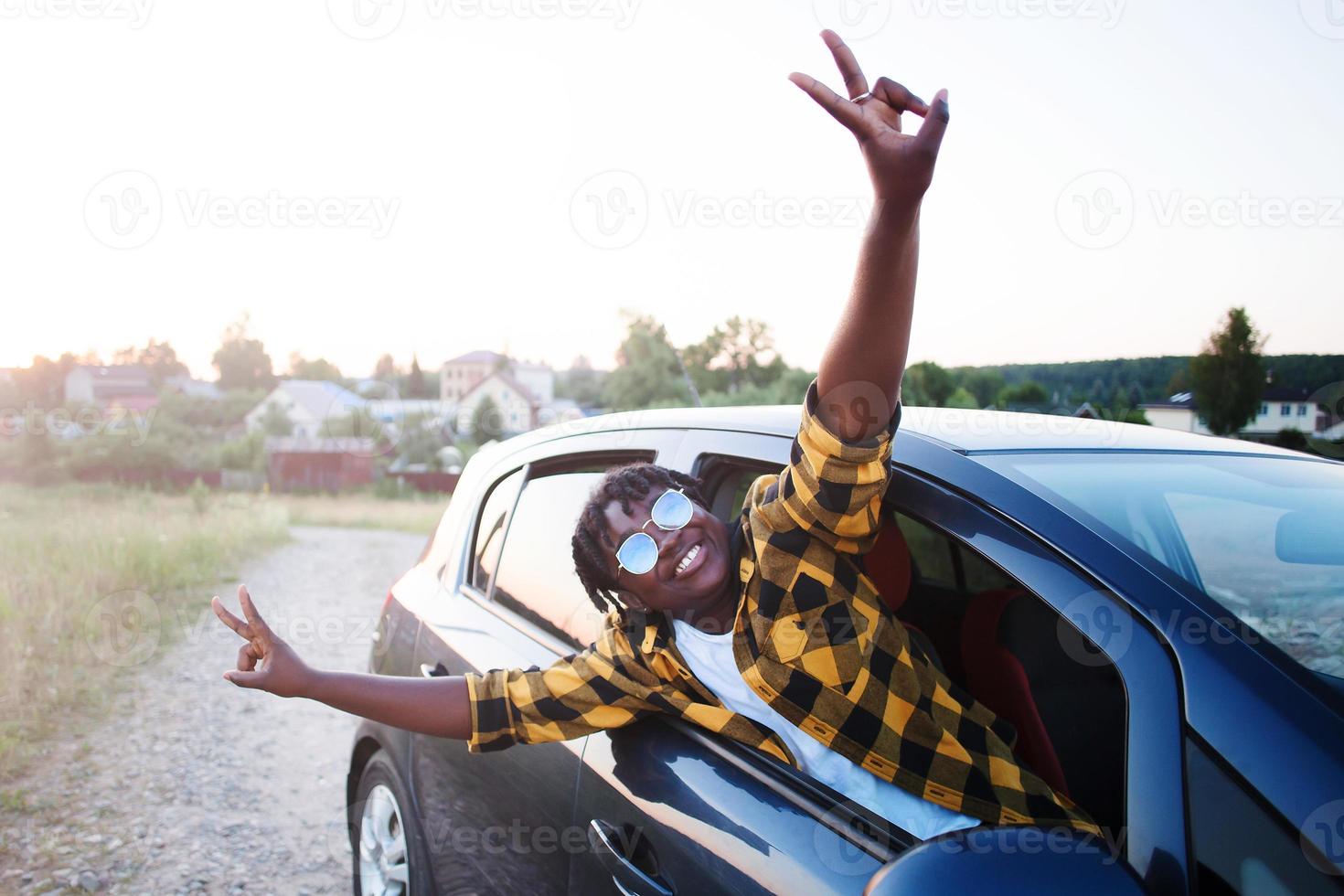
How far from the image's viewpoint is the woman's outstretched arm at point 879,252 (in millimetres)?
1209

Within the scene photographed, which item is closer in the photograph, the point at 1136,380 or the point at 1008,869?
the point at 1008,869

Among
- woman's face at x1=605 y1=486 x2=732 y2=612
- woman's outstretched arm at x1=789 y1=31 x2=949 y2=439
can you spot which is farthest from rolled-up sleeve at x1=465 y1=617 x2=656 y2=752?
woman's outstretched arm at x1=789 y1=31 x2=949 y2=439

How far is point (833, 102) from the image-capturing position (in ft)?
4.01

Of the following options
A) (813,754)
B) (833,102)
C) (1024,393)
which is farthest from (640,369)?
(833,102)

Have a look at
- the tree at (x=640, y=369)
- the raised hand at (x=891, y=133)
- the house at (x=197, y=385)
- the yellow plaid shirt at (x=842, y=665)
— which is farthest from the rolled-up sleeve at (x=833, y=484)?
the house at (x=197, y=385)

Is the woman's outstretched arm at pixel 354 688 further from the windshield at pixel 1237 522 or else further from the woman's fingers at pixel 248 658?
the windshield at pixel 1237 522

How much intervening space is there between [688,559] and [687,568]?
0.06ft

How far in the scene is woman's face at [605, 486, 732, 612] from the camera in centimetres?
175

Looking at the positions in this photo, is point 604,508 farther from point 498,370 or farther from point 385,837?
point 498,370

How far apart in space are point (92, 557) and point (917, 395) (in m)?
9.30

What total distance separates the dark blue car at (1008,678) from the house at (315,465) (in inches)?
1627

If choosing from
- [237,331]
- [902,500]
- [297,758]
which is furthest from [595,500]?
[237,331]

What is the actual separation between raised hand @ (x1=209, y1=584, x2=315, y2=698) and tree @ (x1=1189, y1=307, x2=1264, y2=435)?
3.35 meters

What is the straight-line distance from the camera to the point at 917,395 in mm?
2902
